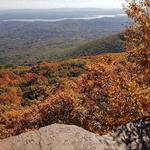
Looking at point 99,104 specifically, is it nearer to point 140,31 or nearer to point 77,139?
point 140,31

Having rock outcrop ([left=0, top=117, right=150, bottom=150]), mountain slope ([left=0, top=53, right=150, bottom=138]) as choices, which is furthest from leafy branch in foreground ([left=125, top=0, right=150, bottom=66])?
rock outcrop ([left=0, top=117, right=150, bottom=150])

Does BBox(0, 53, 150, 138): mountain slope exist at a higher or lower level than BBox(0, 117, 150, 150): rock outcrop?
lower

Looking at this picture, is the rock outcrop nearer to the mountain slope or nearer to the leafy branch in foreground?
the mountain slope

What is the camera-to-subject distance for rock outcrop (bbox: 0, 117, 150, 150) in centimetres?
1282

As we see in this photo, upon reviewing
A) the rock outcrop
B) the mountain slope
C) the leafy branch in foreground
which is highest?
the leafy branch in foreground

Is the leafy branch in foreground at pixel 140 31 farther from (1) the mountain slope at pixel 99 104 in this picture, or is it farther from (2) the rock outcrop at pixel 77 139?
(2) the rock outcrop at pixel 77 139

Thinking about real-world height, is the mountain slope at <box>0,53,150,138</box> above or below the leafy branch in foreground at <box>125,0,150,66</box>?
below

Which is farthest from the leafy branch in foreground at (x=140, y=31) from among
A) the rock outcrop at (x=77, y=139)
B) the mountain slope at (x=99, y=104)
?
the rock outcrop at (x=77, y=139)

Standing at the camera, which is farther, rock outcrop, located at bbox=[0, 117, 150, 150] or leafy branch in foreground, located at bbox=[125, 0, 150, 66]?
leafy branch in foreground, located at bbox=[125, 0, 150, 66]

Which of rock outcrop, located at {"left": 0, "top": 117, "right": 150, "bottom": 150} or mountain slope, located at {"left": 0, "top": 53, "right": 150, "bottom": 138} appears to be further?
mountain slope, located at {"left": 0, "top": 53, "right": 150, "bottom": 138}

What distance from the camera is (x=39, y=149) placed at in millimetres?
12719

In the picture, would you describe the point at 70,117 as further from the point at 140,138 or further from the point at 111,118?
the point at 140,138

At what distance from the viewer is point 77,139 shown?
13383 mm

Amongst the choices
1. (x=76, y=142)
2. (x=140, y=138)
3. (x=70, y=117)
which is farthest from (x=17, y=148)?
(x=70, y=117)
